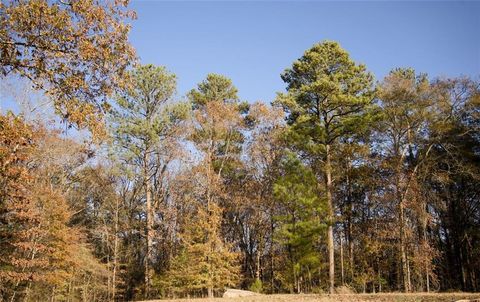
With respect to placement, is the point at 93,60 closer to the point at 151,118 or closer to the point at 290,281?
the point at 151,118

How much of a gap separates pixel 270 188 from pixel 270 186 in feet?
0.48

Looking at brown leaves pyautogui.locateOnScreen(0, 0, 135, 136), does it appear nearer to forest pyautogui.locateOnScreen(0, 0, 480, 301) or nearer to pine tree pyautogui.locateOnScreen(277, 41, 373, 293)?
forest pyautogui.locateOnScreen(0, 0, 480, 301)

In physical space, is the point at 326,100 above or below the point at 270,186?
above

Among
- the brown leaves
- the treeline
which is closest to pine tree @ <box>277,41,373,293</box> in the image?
the treeline

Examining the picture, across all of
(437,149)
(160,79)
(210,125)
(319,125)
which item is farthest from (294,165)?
(437,149)

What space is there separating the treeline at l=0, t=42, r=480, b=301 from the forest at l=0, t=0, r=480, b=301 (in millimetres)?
112

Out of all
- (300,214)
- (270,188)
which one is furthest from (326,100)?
(270,188)

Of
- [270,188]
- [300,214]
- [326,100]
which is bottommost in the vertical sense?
[300,214]

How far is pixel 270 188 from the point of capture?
87.1 feet

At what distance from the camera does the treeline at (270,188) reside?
2009 centimetres

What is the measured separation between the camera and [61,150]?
22219 mm

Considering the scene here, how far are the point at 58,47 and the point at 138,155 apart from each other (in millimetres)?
17805

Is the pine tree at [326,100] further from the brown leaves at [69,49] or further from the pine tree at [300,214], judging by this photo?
the brown leaves at [69,49]

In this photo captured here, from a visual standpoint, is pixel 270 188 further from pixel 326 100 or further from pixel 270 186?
pixel 326 100
